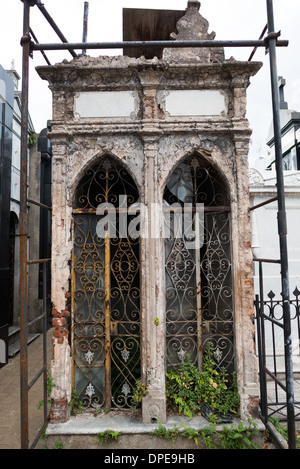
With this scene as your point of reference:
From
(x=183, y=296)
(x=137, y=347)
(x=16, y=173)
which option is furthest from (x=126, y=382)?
(x=16, y=173)

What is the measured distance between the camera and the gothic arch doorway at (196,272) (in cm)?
412

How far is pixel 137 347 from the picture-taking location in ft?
13.6

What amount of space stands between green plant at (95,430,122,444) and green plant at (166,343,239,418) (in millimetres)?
782

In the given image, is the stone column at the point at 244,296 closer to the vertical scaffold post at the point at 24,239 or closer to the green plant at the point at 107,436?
the green plant at the point at 107,436

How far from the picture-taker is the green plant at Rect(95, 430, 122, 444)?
351 cm

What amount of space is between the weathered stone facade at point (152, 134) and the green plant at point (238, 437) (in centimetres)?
69

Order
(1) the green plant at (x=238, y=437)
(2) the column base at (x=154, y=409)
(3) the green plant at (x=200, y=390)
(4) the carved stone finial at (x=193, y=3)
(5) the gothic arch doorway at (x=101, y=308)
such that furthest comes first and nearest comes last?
(4) the carved stone finial at (x=193, y=3) → (5) the gothic arch doorway at (x=101, y=308) → (3) the green plant at (x=200, y=390) → (2) the column base at (x=154, y=409) → (1) the green plant at (x=238, y=437)

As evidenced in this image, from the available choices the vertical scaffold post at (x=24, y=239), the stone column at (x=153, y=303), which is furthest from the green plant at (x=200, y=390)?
the vertical scaffold post at (x=24, y=239)

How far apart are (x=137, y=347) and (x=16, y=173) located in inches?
255

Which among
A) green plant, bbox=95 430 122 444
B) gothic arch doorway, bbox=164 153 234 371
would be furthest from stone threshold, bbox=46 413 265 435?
gothic arch doorway, bbox=164 153 234 371

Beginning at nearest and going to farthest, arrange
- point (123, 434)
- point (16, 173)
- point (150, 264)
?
1. point (123, 434)
2. point (150, 264)
3. point (16, 173)

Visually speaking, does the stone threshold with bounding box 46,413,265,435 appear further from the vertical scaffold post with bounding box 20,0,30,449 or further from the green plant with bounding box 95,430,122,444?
the vertical scaffold post with bounding box 20,0,30,449
